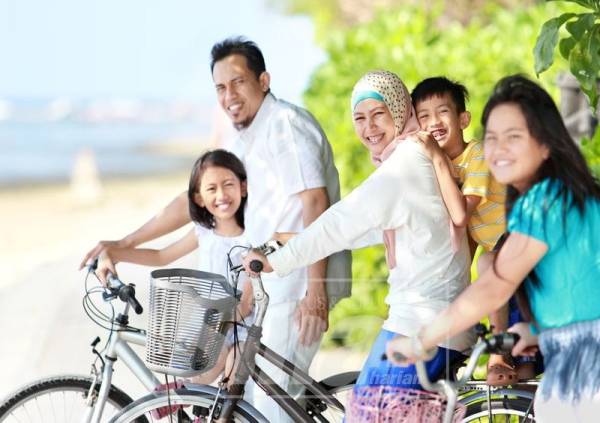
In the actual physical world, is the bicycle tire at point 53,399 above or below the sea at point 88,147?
below

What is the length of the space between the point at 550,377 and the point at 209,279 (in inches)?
40.2

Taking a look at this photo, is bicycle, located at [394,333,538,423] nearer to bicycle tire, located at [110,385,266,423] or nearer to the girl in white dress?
bicycle tire, located at [110,385,266,423]

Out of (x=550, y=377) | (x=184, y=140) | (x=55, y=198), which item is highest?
(x=184, y=140)

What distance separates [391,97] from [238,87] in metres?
0.69

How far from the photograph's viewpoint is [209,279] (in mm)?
3225

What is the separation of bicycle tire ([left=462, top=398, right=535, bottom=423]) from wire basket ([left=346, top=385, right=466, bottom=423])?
0.91 feet

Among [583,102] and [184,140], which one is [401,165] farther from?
[184,140]

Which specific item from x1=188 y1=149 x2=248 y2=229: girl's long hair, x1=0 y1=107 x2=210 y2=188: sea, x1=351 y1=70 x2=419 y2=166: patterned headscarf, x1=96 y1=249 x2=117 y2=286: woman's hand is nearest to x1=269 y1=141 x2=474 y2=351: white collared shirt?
x1=351 y1=70 x2=419 y2=166: patterned headscarf

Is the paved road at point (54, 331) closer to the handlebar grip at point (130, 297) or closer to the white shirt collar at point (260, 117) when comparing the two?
the handlebar grip at point (130, 297)

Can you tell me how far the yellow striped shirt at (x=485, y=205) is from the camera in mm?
3014

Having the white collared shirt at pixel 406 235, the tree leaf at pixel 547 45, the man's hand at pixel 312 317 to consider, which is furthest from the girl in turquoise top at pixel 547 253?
the man's hand at pixel 312 317

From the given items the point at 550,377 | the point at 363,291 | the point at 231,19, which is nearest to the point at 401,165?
the point at 550,377

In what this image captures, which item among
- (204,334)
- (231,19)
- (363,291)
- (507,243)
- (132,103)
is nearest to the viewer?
(507,243)

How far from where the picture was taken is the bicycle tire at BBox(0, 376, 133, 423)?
355 cm
